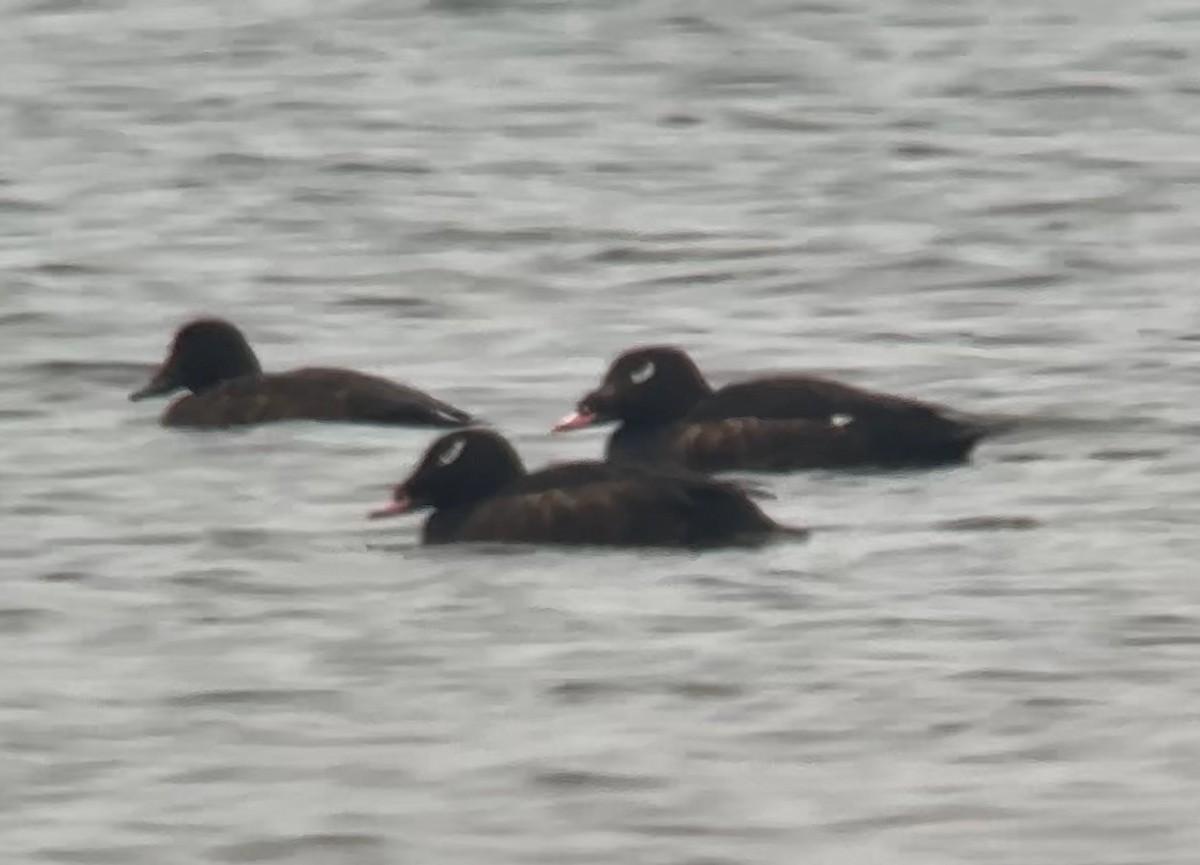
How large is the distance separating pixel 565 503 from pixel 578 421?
2.13m

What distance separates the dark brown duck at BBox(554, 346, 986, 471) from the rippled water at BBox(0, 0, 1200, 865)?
17 centimetres

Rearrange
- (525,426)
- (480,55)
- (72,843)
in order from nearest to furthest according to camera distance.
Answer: (72,843), (525,426), (480,55)

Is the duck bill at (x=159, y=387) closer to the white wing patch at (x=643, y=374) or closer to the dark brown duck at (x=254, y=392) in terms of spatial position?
the dark brown duck at (x=254, y=392)

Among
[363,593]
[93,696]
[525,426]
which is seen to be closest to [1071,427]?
[525,426]

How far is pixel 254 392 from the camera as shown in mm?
21312

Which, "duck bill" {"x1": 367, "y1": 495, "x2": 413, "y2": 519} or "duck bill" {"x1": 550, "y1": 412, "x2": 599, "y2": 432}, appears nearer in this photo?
"duck bill" {"x1": 367, "y1": 495, "x2": 413, "y2": 519}

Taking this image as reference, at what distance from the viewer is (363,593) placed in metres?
17.2

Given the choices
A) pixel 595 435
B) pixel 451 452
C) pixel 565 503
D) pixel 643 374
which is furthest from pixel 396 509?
pixel 595 435

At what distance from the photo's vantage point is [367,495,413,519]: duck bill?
18.4m

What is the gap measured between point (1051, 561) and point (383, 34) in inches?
757

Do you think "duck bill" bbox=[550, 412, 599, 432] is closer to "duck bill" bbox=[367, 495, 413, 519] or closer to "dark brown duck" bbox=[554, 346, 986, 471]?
"dark brown duck" bbox=[554, 346, 986, 471]

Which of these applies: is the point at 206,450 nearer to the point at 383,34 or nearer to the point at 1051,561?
the point at 1051,561

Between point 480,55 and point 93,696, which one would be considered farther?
point 480,55

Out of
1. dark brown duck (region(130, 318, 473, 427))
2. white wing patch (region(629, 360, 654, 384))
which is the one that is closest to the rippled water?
dark brown duck (region(130, 318, 473, 427))
